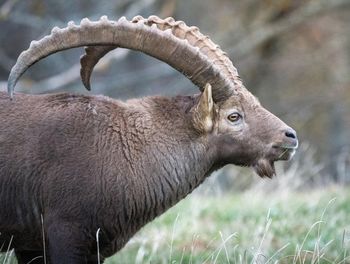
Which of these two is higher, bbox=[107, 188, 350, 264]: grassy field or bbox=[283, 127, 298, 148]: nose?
bbox=[283, 127, 298, 148]: nose

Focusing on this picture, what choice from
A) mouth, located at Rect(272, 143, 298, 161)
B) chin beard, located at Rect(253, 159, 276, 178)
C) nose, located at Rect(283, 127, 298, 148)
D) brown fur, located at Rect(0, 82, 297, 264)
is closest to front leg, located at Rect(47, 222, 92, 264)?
brown fur, located at Rect(0, 82, 297, 264)

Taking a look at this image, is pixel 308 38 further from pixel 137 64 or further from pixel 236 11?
pixel 137 64

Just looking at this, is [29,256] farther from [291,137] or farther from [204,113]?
[291,137]

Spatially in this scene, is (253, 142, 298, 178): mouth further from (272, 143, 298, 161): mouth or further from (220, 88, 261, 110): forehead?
(220, 88, 261, 110): forehead

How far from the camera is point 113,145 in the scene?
22.3 feet

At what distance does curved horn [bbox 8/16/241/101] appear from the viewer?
656 cm

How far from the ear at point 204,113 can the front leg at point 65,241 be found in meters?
1.28

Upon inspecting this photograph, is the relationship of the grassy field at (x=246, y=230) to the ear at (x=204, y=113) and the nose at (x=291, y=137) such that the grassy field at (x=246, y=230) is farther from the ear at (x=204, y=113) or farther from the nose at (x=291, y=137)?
the ear at (x=204, y=113)

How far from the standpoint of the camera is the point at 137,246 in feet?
29.6

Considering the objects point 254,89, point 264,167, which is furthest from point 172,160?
point 254,89

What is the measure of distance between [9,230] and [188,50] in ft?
6.29

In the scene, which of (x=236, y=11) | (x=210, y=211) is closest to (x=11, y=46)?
(x=236, y=11)

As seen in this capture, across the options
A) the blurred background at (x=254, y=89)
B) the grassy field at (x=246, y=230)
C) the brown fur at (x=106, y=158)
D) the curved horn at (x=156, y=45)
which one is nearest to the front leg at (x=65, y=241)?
the brown fur at (x=106, y=158)

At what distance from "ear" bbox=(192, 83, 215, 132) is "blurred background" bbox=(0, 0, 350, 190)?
29.4 ft
